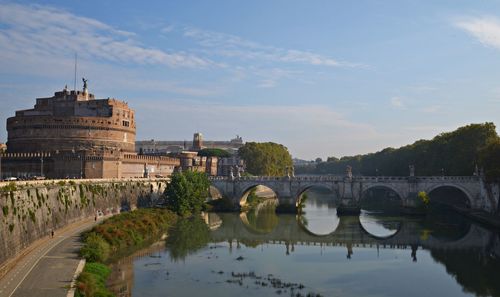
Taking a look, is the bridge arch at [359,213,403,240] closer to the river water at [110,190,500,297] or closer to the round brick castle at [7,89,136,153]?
the river water at [110,190,500,297]

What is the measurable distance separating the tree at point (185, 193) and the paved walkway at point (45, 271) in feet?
67.0

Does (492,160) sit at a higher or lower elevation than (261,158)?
lower

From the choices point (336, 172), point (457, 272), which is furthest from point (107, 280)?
point (336, 172)

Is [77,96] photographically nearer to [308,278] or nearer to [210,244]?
[210,244]

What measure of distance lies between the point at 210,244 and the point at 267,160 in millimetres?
57098

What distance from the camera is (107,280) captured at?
26109mm

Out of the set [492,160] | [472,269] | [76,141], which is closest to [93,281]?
[472,269]

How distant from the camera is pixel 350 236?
43469mm

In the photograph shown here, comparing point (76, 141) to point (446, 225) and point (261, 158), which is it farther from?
point (446, 225)

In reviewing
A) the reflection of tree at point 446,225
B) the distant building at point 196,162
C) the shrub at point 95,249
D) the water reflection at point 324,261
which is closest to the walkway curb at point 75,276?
the shrub at point 95,249

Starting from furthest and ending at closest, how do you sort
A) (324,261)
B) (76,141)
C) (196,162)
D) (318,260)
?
(196,162) → (76,141) → (318,260) → (324,261)

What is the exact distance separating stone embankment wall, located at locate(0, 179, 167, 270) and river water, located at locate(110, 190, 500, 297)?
17.3ft

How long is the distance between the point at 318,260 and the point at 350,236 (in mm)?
10266

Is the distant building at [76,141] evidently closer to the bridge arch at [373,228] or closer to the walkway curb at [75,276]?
the bridge arch at [373,228]
